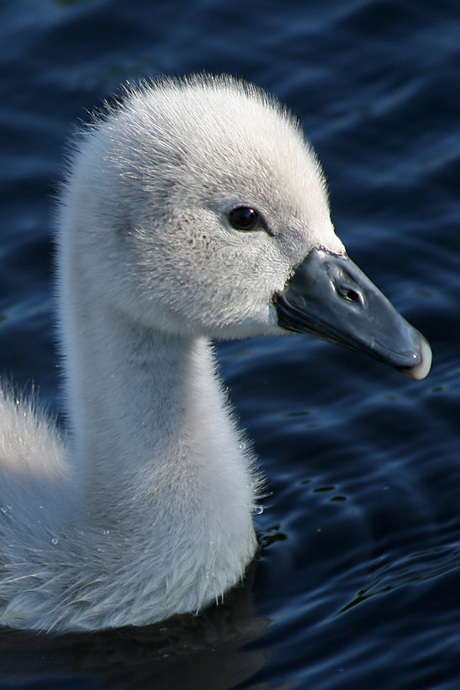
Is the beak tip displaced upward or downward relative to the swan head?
downward

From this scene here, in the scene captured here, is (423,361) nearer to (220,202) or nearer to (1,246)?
(220,202)

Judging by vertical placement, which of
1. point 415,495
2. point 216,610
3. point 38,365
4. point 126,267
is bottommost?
point 216,610

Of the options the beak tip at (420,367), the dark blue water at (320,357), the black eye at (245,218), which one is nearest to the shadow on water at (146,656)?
the dark blue water at (320,357)

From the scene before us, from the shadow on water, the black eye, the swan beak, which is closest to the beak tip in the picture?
the swan beak

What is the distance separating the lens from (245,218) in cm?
537

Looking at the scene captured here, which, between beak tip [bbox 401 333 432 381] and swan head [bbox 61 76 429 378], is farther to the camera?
beak tip [bbox 401 333 432 381]

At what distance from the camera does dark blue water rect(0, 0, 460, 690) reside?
577cm

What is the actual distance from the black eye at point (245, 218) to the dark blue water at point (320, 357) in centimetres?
180

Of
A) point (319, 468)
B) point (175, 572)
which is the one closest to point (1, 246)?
point (319, 468)

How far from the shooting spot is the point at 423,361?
5.45m

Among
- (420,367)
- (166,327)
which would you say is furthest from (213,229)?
(420,367)

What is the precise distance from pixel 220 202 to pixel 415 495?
208 cm

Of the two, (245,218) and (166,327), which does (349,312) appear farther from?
(166,327)

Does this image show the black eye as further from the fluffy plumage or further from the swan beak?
the swan beak
